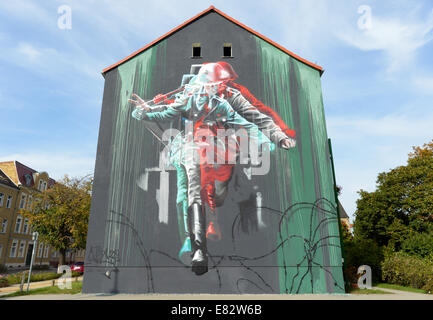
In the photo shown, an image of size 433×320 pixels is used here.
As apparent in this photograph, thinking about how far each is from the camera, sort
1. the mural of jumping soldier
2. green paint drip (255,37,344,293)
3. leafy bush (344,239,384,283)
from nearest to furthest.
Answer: green paint drip (255,37,344,293) → the mural of jumping soldier → leafy bush (344,239,384,283)

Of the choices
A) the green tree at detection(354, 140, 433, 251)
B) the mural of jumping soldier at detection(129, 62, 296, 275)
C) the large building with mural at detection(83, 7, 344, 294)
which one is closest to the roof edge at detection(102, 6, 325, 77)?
the large building with mural at detection(83, 7, 344, 294)

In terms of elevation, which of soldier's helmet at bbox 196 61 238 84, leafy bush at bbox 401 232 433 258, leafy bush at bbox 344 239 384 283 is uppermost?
soldier's helmet at bbox 196 61 238 84

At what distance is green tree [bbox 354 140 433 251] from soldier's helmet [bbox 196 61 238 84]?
946 inches

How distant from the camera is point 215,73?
16.9 m

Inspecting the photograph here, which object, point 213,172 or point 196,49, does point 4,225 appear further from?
point 196,49

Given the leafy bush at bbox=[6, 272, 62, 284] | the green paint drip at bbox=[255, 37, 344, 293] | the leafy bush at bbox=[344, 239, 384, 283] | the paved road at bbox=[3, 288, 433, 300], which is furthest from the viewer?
the leafy bush at bbox=[344, 239, 384, 283]

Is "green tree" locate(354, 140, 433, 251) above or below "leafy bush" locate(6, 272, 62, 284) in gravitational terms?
above

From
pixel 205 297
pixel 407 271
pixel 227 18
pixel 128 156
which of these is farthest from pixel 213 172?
pixel 407 271

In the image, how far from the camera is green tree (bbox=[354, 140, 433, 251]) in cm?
2777

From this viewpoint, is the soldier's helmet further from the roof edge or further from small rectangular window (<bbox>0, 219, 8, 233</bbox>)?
small rectangular window (<bbox>0, 219, 8, 233</bbox>)

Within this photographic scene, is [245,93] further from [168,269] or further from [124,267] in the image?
[124,267]

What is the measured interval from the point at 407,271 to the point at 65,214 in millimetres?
29223

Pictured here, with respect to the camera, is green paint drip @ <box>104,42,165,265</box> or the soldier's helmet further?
the soldier's helmet
